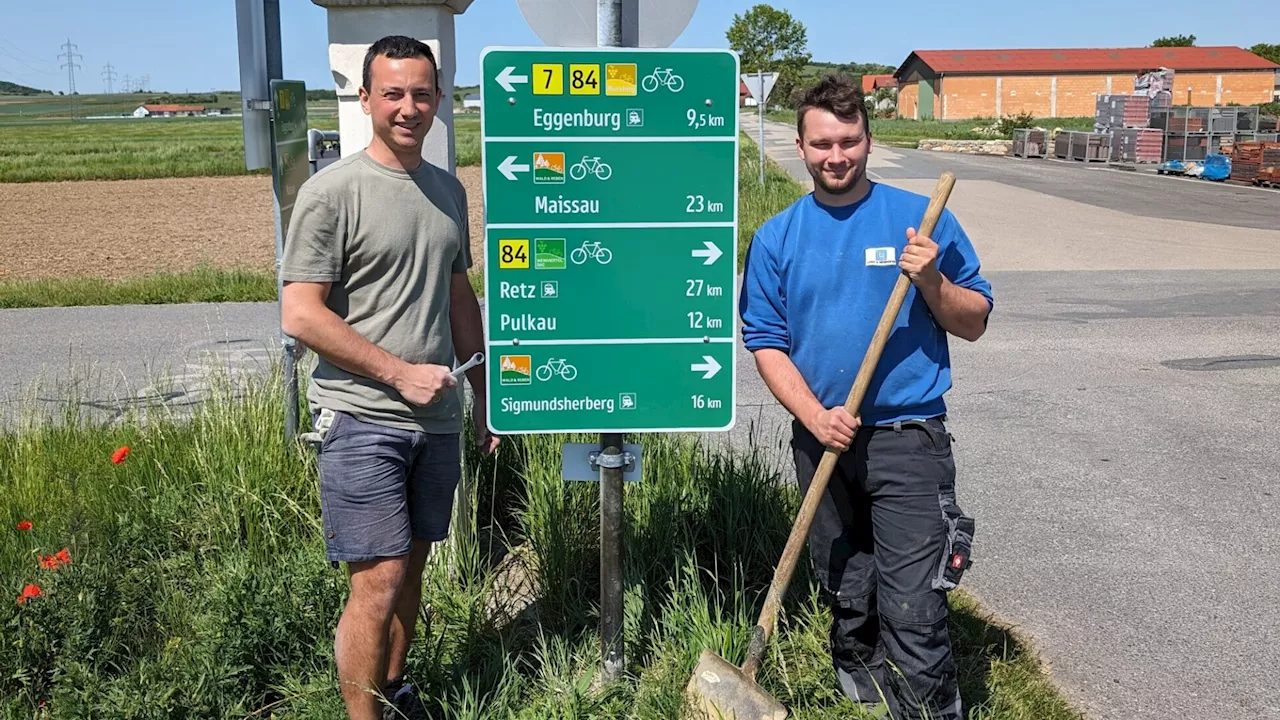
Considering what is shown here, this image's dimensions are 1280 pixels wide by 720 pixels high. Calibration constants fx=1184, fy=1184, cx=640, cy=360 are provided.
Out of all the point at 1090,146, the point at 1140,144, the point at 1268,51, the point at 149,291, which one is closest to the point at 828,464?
the point at 149,291

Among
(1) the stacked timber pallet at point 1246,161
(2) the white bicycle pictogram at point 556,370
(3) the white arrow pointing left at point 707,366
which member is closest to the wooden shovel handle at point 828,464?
(3) the white arrow pointing left at point 707,366

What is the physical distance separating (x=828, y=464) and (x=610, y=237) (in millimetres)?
842

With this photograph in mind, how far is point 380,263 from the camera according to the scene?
292 centimetres

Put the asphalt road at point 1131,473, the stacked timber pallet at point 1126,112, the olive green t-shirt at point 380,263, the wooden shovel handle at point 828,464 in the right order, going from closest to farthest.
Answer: the olive green t-shirt at point 380,263 < the wooden shovel handle at point 828,464 < the asphalt road at point 1131,473 < the stacked timber pallet at point 1126,112

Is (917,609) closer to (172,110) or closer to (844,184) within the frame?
(844,184)

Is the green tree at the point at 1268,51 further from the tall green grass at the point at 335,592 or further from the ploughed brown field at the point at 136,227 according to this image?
the tall green grass at the point at 335,592

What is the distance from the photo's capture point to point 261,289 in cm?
1241

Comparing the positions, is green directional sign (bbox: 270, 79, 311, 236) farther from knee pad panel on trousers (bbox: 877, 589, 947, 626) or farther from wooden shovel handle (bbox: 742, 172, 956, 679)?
knee pad panel on trousers (bbox: 877, 589, 947, 626)

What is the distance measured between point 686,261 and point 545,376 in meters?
0.50

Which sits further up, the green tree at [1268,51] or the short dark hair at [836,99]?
the green tree at [1268,51]

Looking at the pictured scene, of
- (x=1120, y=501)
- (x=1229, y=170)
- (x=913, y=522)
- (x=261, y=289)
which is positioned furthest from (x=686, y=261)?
(x=1229, y=170)

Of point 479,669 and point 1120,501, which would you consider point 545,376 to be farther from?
point 1120,501

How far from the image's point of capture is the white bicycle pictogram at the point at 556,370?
3.26 metres

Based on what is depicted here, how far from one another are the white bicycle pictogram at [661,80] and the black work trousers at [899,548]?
1.02 metres
